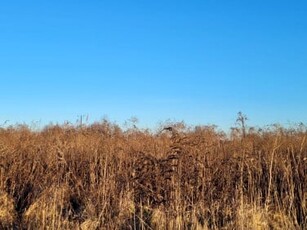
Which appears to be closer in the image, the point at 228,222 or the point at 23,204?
the point at 228,222

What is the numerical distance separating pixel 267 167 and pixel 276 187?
1.60ft

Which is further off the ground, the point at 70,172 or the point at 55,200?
the point at 70,172

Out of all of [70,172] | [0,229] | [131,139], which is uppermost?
[131,139]

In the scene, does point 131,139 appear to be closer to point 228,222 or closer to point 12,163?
point 12,163

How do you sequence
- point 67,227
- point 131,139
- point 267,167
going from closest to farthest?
1. point 67,227
2. point 267,167
3. point 131,139

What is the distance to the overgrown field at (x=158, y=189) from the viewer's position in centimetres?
568

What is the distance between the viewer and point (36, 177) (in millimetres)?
7434

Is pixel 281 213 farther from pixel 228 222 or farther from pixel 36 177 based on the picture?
pixel 36 177

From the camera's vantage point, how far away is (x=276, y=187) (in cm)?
693

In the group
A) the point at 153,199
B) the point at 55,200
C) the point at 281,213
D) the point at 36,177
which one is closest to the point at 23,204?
the point at 36,177

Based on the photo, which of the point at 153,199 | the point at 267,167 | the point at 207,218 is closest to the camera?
the point at 207,218

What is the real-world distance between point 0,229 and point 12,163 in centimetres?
209

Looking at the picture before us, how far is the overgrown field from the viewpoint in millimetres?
5684

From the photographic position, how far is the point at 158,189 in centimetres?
621
